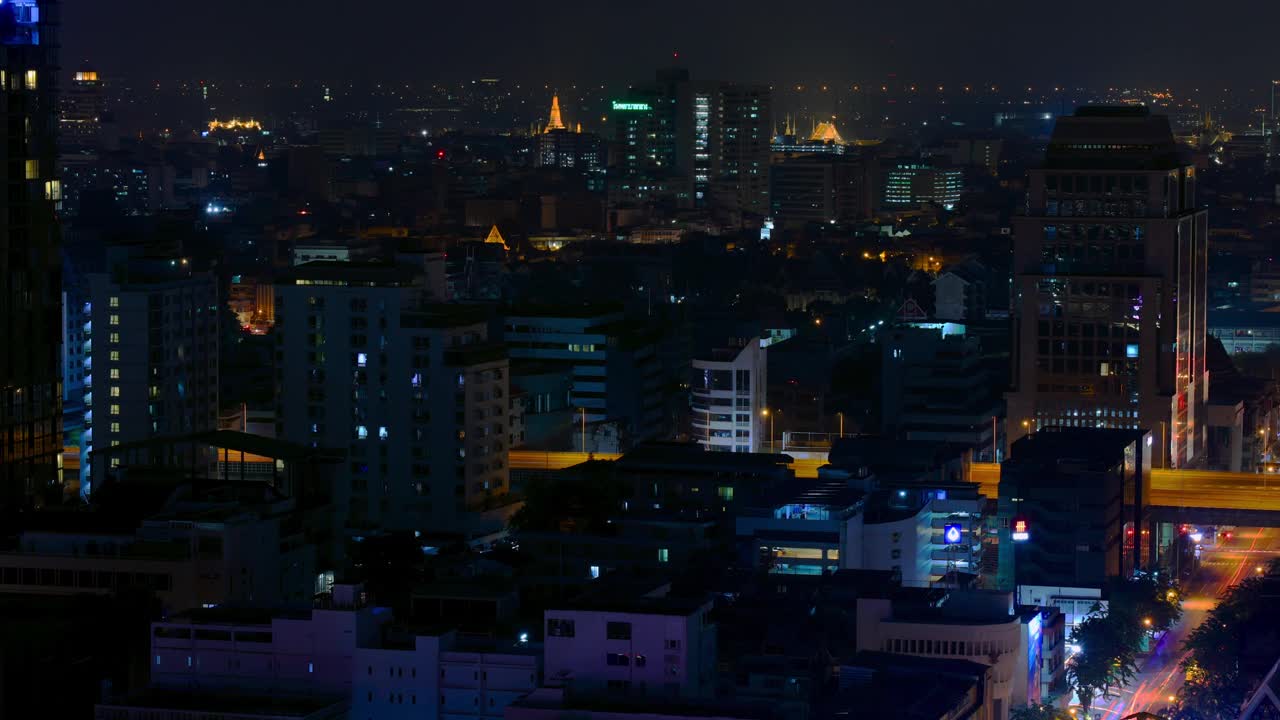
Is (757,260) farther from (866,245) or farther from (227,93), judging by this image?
(227,93)

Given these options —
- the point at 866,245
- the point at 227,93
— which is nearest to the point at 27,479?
the point at 866,245

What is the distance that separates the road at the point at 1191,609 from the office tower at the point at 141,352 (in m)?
11.9

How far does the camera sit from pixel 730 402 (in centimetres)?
3984

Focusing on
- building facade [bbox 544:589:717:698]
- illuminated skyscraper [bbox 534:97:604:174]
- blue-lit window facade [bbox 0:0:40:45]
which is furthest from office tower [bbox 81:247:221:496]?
illuminated skyscraper [bbox 534:97:604:174]

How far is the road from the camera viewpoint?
2631cm

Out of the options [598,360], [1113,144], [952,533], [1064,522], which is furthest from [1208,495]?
[598,360]

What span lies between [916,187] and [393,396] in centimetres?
7275

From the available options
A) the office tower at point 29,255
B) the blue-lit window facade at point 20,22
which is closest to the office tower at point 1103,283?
the office tower at point 29,255

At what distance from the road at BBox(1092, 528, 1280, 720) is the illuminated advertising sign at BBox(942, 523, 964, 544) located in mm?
2405

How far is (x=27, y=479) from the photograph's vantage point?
32031mm

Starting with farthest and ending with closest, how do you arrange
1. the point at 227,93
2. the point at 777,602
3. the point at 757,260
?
the point at 227,93
the point at 757,260
the point at 777,602

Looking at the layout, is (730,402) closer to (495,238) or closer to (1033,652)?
(1033,652)

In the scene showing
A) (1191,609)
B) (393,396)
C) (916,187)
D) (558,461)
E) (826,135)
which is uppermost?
(826,135)

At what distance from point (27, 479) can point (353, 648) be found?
35.6 ft
